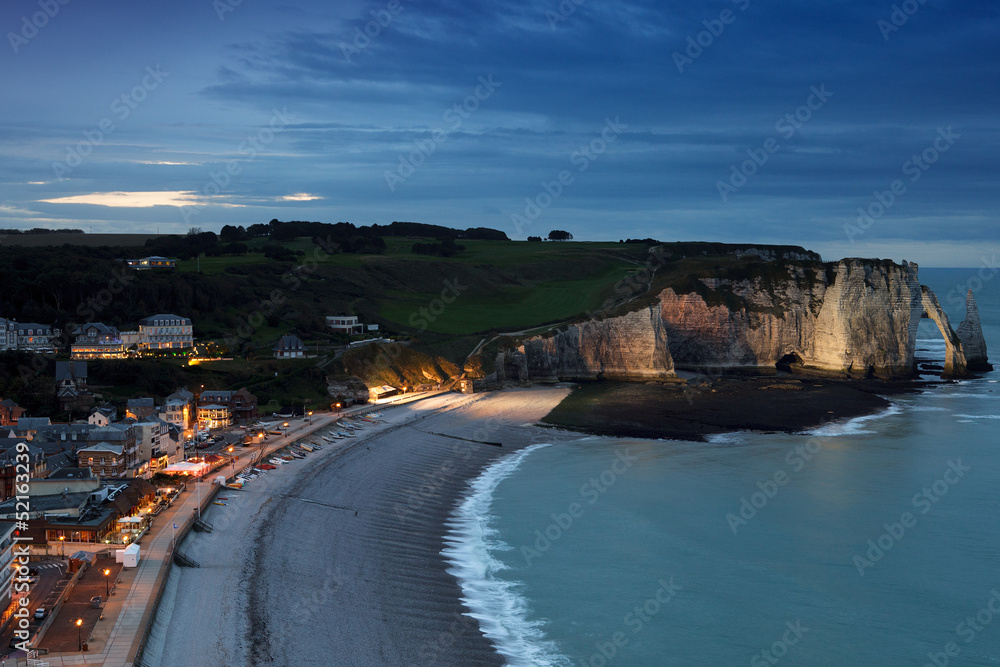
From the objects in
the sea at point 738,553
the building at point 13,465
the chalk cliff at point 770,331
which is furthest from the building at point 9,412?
the chalk cliff at point 770,331

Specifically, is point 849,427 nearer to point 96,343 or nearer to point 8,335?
point 96,343

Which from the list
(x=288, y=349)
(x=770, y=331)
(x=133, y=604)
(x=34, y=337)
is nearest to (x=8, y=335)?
(x=34, y=337)

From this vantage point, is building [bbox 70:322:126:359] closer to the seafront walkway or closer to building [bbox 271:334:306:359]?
building [bbox 271:334:306:359]

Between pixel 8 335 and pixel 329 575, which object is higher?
pixel 8 335

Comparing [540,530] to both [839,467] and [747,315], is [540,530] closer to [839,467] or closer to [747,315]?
[839,467]

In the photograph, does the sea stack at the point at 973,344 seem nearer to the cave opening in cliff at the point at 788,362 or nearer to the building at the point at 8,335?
the cave opening in cliff at the point at 788,362

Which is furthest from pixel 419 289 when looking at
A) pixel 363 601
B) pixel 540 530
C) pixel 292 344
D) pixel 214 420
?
pixel 363 601

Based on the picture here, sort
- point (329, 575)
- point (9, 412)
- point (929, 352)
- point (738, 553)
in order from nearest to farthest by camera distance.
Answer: point (329, 575) → point (738, 553) → point (9, 412) → point (929, 352)
